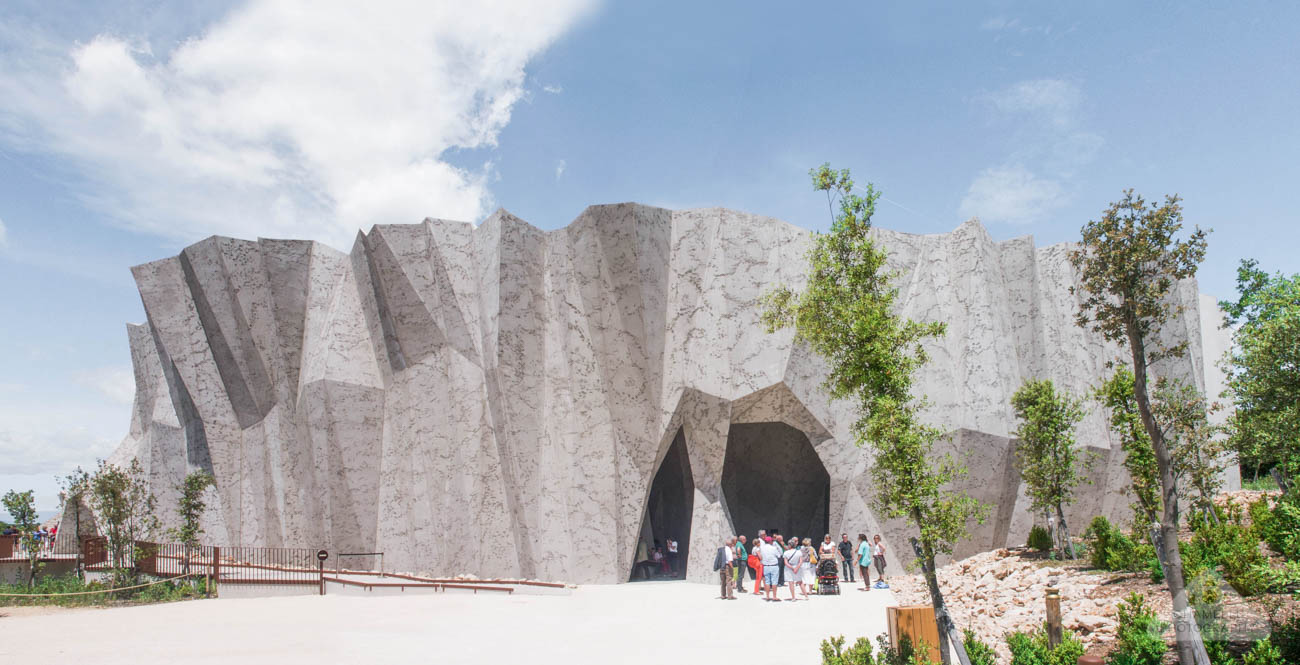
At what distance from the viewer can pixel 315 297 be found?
92.9 ft

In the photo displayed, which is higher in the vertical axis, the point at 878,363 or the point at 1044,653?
the point at 878,363

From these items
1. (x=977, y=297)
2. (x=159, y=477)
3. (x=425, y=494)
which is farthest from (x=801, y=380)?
(x=159, y=477)

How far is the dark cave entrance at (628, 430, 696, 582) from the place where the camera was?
2912 cm

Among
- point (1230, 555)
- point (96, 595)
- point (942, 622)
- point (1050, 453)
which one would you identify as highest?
point (1050, 453)

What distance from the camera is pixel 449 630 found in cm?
1379

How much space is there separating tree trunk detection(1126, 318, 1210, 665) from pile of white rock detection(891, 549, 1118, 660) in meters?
1.65

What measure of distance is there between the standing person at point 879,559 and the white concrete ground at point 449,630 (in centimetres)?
272

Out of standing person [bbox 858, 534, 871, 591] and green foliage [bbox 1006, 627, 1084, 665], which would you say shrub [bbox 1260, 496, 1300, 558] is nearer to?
green foliage [bbox 1006, 627, 1084, 665]

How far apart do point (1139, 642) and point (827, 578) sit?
10.5m

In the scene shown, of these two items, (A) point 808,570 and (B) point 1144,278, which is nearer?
(B) point 1144,278

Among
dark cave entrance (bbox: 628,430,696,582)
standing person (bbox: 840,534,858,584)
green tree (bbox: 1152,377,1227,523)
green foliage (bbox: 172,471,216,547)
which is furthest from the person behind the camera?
dark cave entrance (bbox: 628,430,696,582)

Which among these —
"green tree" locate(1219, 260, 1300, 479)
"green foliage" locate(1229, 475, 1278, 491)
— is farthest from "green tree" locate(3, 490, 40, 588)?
"green foliage" locate(1229, 475, 1278, 491)

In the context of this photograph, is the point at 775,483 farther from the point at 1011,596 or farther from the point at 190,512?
the point at 190,512

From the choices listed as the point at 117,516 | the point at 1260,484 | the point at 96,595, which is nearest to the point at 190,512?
the point at 117,516
